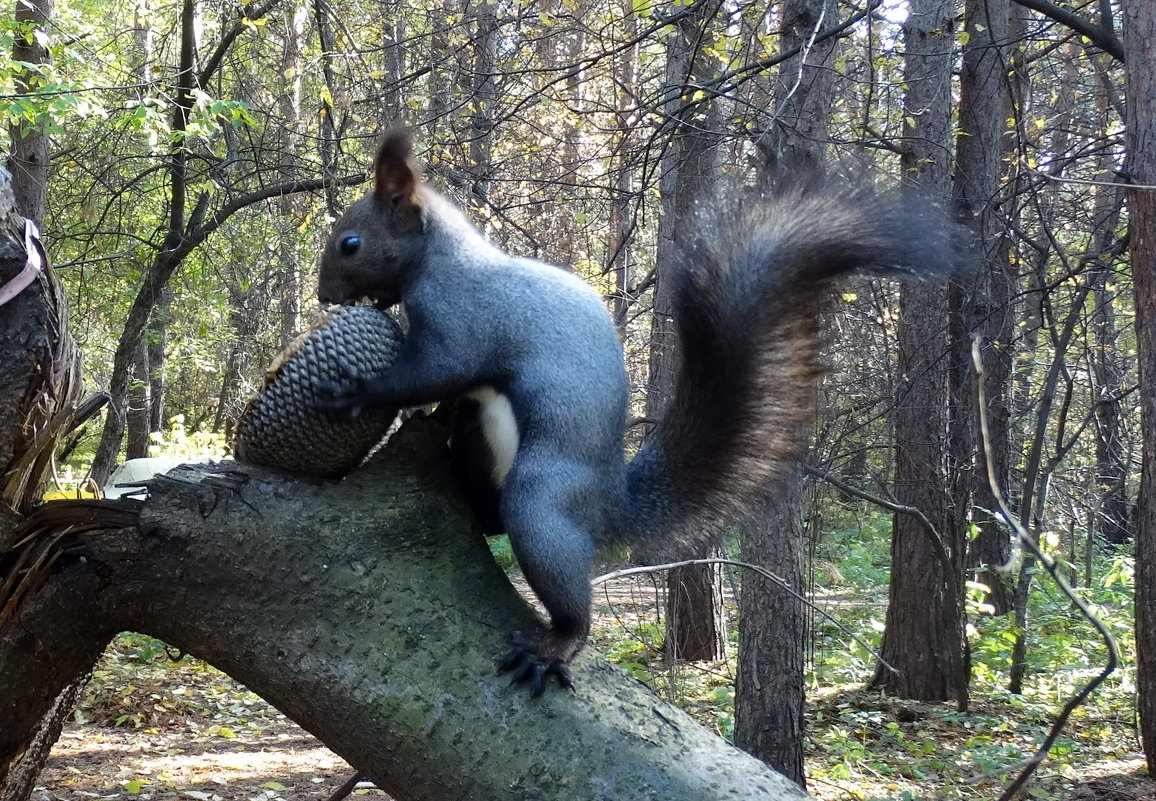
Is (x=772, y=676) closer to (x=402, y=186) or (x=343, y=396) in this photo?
(x=402, y=186)

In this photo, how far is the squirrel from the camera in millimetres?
2137

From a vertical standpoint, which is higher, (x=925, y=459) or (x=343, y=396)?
(x=343, y=396)

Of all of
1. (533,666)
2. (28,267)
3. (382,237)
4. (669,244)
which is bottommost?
(533,666)

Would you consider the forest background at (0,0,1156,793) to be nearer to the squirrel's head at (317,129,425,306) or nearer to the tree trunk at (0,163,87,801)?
the squirrel's head at (317,129,425,306)

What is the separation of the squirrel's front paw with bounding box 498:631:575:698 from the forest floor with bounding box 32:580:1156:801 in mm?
3332

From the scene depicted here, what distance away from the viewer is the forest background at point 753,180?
16.4ft

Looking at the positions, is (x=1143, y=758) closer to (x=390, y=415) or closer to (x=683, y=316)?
(x=683, y=316)

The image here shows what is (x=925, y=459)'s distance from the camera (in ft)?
22.6

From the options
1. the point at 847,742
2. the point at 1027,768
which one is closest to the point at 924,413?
the point at 847,742

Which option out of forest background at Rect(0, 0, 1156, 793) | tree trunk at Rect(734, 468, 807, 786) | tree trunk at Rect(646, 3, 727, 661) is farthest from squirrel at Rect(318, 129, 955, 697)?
tree trunk at Rect(734, 468, 807, 786)

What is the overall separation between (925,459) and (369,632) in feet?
19.1

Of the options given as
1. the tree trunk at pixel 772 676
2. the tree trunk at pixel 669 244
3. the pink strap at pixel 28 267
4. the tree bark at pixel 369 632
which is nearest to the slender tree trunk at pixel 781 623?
the tree trunk at pixel 772 676

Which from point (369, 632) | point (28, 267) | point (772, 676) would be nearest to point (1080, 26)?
point (772, 676)

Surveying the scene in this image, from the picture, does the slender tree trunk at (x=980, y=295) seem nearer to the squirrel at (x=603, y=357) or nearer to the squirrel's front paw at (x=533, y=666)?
the squirrel at (x=603, y=357)
